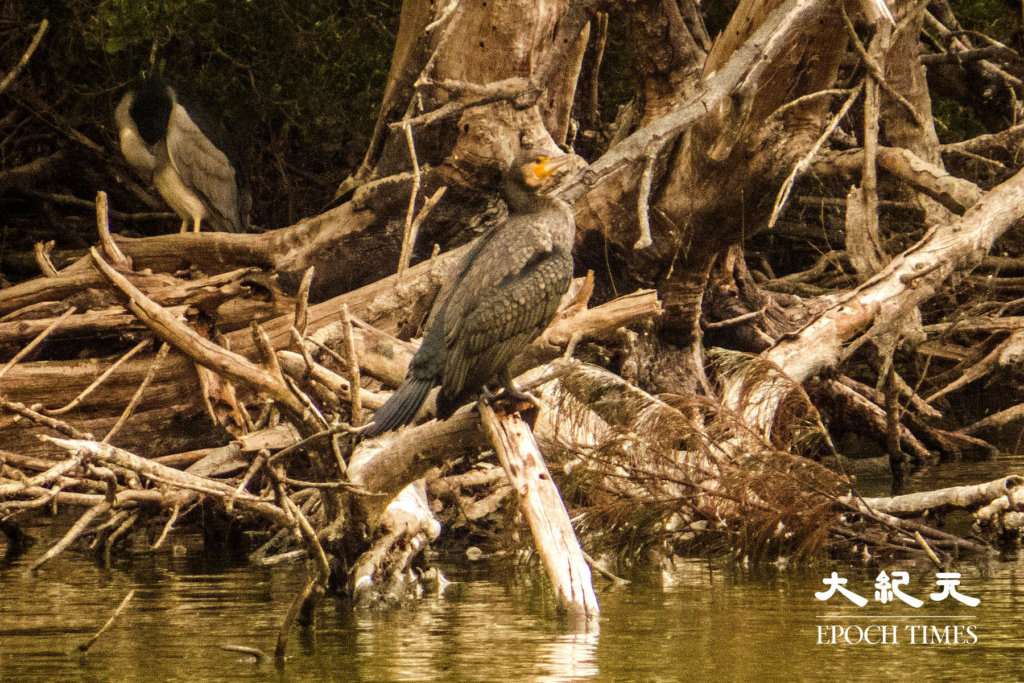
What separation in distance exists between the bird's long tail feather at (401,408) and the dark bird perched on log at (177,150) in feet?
12.5

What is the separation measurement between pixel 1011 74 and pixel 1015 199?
2376 millimetres

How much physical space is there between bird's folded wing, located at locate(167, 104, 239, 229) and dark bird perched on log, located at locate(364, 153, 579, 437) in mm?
3311

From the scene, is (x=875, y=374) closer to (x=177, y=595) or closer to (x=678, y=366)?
(x=678, y=366)

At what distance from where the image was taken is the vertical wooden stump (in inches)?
156

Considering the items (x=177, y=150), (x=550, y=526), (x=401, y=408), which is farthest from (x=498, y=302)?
(x=177, y=150)

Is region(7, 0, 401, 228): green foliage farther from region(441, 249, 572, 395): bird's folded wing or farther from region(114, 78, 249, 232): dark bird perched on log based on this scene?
region(441, 249, 572, 395): bird's folded wing

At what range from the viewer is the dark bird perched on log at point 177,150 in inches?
301

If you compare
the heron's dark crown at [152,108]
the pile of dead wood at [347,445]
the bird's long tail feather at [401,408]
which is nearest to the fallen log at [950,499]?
the pile of dead wood at [347,445]

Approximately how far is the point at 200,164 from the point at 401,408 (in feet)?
13.1

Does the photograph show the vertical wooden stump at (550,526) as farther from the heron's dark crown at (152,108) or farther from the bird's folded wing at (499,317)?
the heron's dark crown at (152,108)

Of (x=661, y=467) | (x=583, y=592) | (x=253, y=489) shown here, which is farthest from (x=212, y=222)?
(x=583, y=592)

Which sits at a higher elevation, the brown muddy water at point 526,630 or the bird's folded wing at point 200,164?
the bird's folded wing at point 200,164

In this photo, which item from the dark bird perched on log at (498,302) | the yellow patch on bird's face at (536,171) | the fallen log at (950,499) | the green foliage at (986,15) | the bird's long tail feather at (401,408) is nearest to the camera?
the bird's long tail feather at (401,408)

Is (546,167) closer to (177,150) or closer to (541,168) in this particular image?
(541,168)
